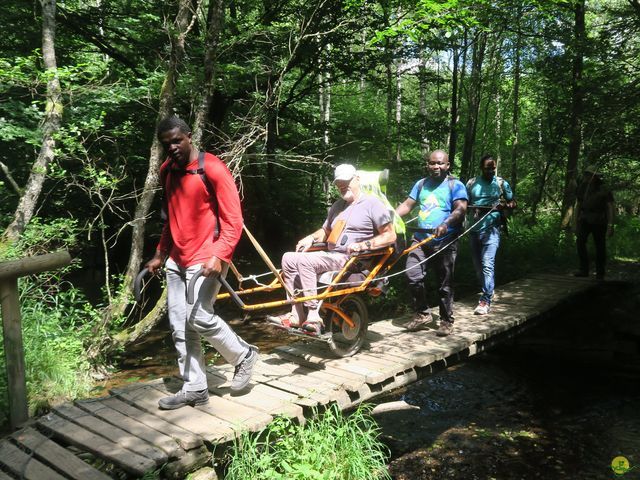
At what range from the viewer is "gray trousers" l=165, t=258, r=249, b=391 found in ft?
13.2

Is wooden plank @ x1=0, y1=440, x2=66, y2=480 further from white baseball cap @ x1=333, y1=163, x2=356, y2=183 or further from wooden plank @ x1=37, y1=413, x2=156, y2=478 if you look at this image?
white baseball cap @ x1=333, y1=163, x2=356, y2=183

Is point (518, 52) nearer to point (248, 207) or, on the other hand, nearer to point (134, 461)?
point (248, 207)

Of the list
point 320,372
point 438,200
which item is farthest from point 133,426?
point 438,200

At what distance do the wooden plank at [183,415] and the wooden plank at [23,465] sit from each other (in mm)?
870

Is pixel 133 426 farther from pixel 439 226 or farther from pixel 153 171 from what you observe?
pixel 153 171

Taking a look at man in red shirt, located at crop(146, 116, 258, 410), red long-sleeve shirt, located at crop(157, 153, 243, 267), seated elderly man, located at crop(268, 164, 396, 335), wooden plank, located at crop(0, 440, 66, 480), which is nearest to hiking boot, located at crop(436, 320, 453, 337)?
seated elderly man, located at crop(268, 164, 396, 335)

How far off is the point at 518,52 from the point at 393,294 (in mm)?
13888

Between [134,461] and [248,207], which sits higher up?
[248,207]

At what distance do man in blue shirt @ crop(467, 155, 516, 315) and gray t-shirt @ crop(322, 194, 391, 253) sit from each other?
2.17m

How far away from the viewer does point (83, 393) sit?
6289mm

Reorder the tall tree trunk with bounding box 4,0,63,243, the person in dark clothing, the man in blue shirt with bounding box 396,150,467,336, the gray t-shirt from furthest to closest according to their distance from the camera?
the person in dark clothing
the tall tree trunk with bounding box 4,0,63,243
the man in blue shirt with bounding box 396,150,467,336
the gray t-shirt

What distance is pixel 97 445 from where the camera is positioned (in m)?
3.68

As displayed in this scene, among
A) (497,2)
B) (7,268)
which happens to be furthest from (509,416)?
(497,2)

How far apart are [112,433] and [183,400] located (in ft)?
1.99
